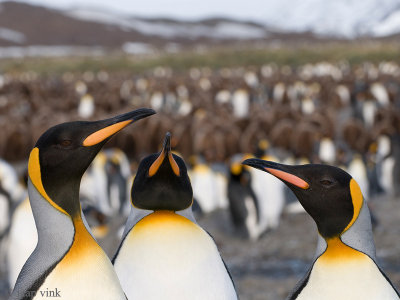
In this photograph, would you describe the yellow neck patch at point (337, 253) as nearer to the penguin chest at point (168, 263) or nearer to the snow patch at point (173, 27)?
the penguin chest at point (168, 263)

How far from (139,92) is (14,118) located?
10939 millimetres

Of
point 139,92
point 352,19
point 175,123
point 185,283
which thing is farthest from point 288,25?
point 185,283

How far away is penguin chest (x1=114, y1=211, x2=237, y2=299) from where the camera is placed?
2.38m

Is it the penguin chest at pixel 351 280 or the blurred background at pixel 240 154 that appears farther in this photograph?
the blurred background at pixel 240 154

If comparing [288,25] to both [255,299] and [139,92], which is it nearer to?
[139,92]

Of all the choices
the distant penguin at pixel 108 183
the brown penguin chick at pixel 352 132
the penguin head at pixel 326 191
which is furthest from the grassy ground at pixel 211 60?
the penguin head at pixel 326 191

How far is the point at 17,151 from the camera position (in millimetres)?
12531

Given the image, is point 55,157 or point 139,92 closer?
point 55,157

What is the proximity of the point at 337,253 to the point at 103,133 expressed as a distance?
0.94m

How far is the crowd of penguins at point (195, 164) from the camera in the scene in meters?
2.15

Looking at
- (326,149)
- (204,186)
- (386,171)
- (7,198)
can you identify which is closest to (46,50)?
(326,149)

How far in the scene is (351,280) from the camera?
83.7 inches

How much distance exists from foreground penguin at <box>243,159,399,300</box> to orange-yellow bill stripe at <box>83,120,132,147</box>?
49 centimetres

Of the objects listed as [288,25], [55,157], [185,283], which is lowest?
[288,25]
